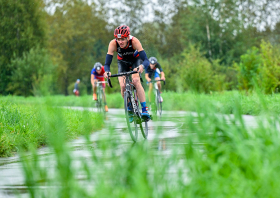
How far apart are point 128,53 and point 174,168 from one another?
5.79 m

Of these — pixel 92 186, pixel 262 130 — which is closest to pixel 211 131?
pixel 262 130

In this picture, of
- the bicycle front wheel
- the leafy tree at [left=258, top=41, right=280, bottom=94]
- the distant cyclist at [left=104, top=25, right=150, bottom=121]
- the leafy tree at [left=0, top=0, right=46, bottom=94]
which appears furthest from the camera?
the leafy tree at [left=0, top=0, right=46, bottom=94]

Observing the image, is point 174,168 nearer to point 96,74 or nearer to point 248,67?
point 96,74

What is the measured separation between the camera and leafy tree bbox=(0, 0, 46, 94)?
133 feet

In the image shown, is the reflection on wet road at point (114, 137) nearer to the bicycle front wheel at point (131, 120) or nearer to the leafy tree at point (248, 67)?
the bicycle front wheel at point (131, 120)

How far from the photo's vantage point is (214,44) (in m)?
A: 48.1

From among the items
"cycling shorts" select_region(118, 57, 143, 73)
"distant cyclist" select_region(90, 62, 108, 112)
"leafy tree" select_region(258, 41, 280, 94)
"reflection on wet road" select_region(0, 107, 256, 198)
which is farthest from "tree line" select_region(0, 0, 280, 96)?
"reflection on wet road" select_region(0, 107, 256, 198)

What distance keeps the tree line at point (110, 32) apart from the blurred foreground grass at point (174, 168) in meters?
22.8

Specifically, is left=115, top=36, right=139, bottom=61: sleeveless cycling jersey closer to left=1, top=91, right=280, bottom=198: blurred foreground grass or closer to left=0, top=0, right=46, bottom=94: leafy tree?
left=1, top=91, right=280, bottom=198: blurred foreground grass

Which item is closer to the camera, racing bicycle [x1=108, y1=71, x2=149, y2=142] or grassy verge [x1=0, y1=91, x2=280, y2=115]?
grassy verge [x1=0, y1=91, x2=280, y2=115]

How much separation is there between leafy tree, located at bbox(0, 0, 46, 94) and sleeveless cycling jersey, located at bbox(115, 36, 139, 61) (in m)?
32.6

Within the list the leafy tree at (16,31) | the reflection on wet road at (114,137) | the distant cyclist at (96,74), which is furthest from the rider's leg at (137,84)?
the leafy tree at (16,31)

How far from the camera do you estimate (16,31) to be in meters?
42.3

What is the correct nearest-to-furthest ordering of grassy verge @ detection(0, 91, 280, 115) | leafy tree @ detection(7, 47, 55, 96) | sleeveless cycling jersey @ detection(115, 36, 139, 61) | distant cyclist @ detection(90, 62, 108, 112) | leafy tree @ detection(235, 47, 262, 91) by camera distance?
grassy verge @ detection(0, 91, 280, 115) < sleeveless cycling jersey @ detection(115, 36, 139, 61) < distant cyclist @ detection(90, 62, 108, 112) < leafy tree @ detection(235, 47, 262, 91) < leafy tree @ detection(7, 47, 55, 96)
